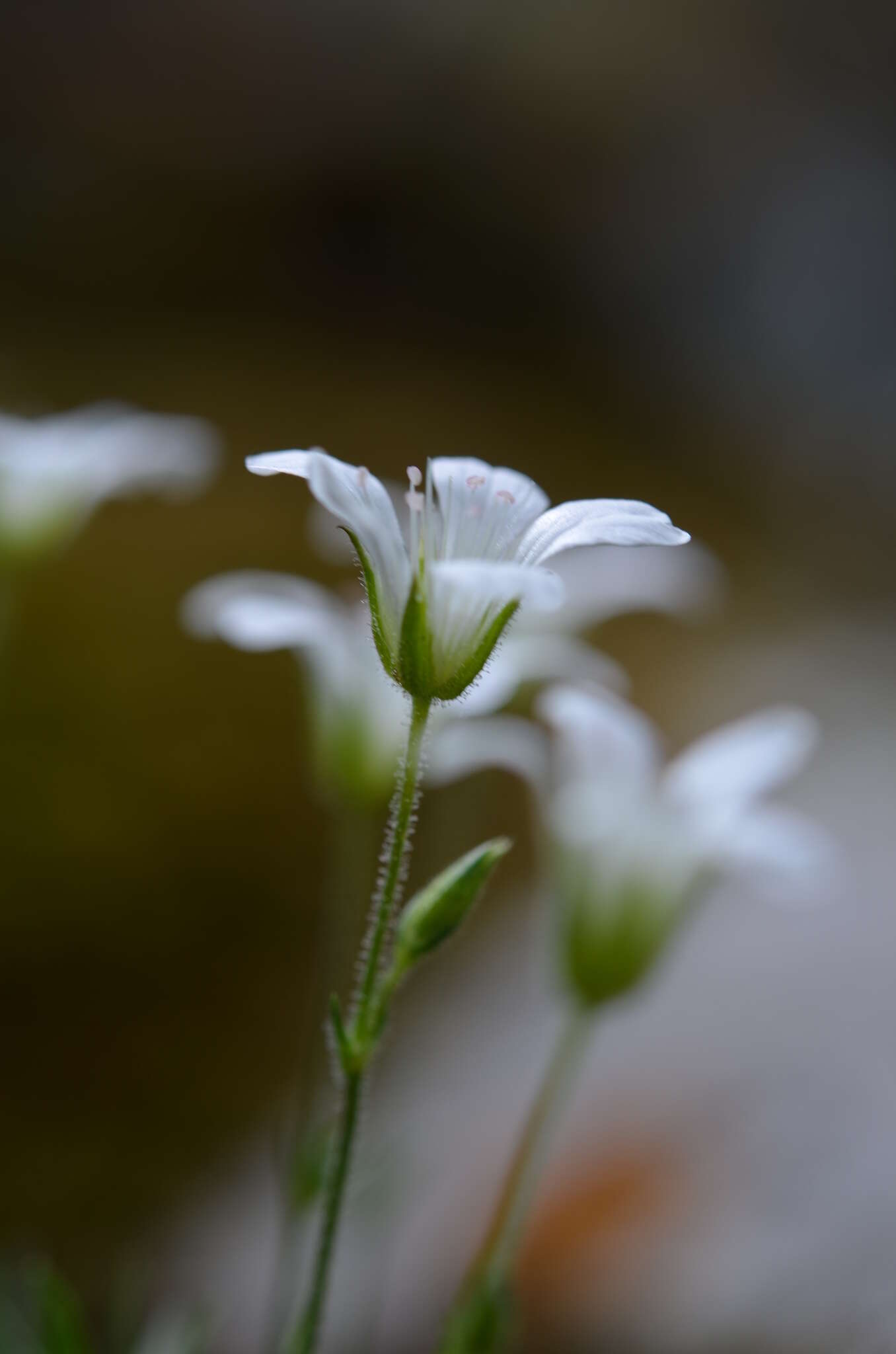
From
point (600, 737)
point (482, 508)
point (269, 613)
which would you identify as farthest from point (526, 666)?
point (482, 508)

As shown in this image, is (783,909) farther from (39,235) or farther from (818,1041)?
(39,235)

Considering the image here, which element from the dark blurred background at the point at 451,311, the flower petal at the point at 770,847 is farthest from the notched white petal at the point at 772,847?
the dark blurred background at the point at 451,311

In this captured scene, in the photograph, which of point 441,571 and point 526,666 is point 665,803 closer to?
point 526,666

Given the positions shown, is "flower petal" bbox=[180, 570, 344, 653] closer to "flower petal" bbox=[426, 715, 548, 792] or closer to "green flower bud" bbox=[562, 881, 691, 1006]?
"flower petal" bbox=[426, 715, 548, 792]

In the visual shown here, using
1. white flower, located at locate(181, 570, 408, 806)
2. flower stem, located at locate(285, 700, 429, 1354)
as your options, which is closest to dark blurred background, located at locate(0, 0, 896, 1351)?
white flower, located at locate(181, 570, 408, 806)

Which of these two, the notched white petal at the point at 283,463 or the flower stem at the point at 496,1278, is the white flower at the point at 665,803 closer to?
the flower stem at the point at 496,1278

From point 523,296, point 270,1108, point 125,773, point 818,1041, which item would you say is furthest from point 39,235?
point 818,1041
